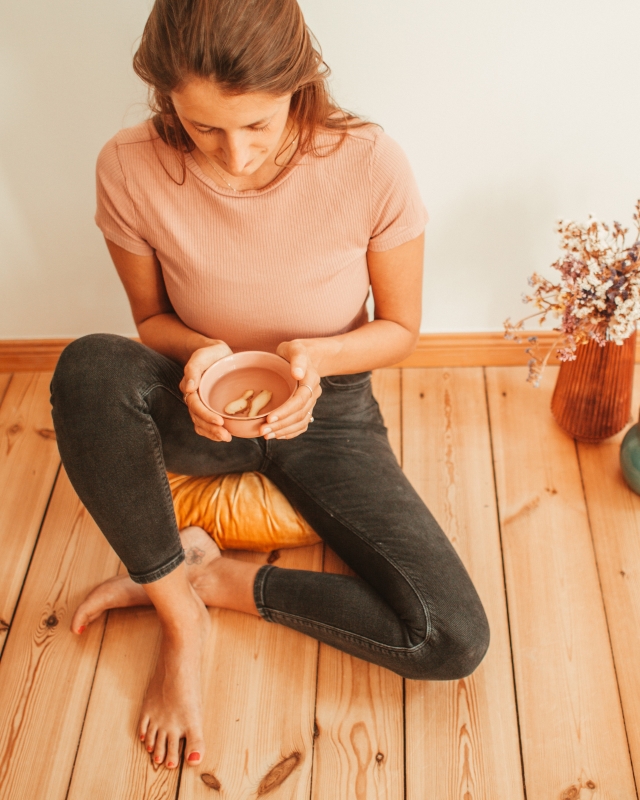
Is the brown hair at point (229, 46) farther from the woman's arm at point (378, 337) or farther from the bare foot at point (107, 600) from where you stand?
the bare foot at point (107, 600)

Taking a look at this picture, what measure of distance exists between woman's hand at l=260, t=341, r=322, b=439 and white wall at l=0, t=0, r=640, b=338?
0.58 metres

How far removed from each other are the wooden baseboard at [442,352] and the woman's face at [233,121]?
2.82 feet

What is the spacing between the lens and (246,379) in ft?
3.61

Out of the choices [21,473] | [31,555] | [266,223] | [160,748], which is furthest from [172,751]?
[266,223]

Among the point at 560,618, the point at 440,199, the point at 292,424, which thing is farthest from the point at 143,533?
the point at 440,199

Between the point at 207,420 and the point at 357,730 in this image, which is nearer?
the point at 207,420

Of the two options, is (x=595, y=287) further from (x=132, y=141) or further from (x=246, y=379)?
(x=132, y=141)

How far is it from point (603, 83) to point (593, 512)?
83 cm

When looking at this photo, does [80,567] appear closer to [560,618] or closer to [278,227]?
[278,227]

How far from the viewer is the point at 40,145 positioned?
142 cm

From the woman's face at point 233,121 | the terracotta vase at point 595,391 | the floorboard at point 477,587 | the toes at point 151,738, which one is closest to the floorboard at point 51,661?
the toes at point 151,738

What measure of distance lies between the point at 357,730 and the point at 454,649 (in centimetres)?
23

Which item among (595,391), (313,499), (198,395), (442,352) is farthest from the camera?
(442,352)

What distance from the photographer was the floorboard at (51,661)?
1188mm
